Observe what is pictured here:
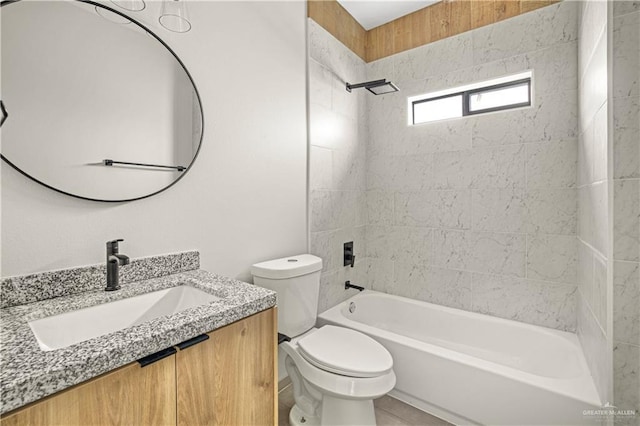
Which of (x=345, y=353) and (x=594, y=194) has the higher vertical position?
(x=594, y=194)

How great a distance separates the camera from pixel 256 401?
3.34 ft

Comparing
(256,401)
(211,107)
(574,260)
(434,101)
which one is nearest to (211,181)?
(211,107)

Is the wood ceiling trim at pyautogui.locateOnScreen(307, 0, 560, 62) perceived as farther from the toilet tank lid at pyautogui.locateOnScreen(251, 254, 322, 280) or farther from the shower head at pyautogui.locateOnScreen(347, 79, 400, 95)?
the toilet tank lid at pyautogui.locateOnScreen(251, 254, 322, 280)

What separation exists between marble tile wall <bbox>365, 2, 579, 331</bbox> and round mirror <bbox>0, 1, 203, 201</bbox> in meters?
1.77

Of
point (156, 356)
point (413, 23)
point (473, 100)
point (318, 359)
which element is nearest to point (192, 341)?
point (156, 356)

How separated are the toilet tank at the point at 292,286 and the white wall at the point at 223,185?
14 centimetres

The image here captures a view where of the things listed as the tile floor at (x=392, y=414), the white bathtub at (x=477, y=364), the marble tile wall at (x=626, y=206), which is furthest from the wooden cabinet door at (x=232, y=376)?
the marble tile wall at (x=626, y=206)

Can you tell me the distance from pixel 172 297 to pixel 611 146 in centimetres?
184

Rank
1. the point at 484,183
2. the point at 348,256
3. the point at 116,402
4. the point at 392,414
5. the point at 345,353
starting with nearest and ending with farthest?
the point at 116,402 → the point at 345,353 → the point at 392,414 → the point at 484,183 → the point at 348,256

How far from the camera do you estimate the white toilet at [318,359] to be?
1.41 m

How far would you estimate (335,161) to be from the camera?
239 centimetres

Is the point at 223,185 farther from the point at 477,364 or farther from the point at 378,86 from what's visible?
the point at 477,364

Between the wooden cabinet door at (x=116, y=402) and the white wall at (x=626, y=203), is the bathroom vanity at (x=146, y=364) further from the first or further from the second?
the white wall at (x=626, y=203)

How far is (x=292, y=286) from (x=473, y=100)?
6.44ft
